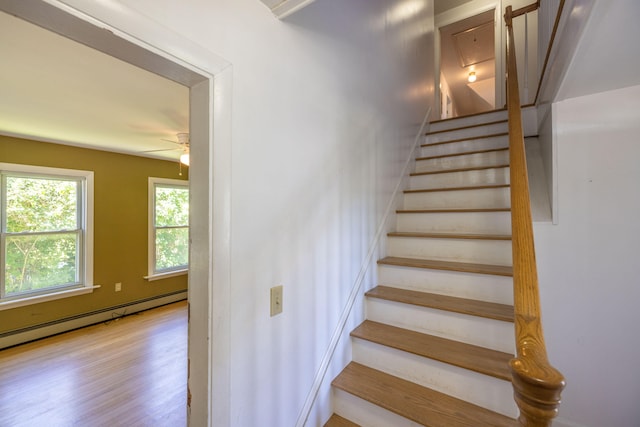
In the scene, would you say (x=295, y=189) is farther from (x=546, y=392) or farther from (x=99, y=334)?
(x=99, y=334)

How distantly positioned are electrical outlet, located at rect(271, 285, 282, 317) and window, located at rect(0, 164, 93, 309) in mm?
3697

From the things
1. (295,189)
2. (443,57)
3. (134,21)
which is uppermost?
(443,57)

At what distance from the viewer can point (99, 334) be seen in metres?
3.31

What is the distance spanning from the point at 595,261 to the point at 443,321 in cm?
108

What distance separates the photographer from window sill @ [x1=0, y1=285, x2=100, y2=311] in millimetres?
2906

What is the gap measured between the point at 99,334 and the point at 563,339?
4.66 meters

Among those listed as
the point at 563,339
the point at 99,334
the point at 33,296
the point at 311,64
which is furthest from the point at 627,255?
the point at 33,296

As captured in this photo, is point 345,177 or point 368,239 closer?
point 345,177

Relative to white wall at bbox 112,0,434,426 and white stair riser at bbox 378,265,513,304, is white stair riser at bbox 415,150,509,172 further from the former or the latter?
white stair riser at bbox 378,265,513,304

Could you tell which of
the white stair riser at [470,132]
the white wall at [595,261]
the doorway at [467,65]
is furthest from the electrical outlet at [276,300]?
the doorway at [467,65]

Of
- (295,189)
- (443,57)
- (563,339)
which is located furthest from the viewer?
(443,57)

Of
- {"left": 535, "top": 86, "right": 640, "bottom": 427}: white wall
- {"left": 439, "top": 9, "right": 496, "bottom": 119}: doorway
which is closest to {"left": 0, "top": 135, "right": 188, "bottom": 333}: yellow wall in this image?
{"left": 535, "top": 86, "right": 640, "bottom": 427}: white wall

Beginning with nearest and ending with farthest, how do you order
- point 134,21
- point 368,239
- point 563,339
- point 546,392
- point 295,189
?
1. point 546,392
2. point 134,21
3. point 295,189
4. point 563,339
5. point 368,239

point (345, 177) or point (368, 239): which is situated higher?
point (345, 177)
